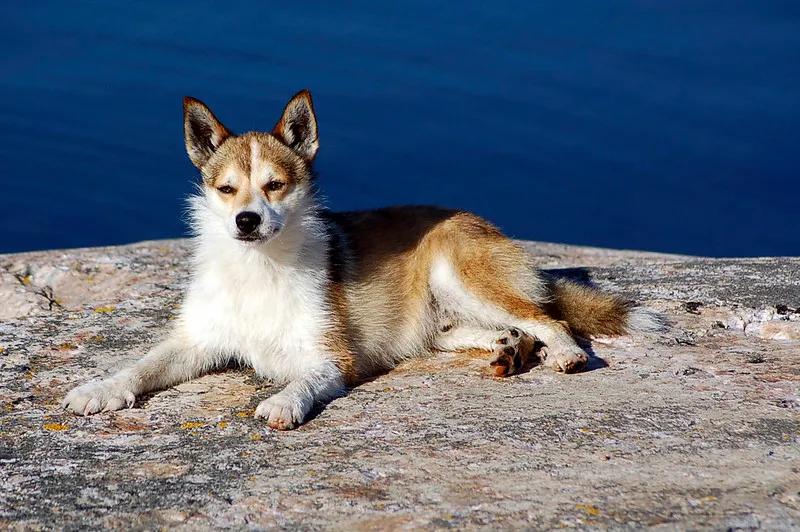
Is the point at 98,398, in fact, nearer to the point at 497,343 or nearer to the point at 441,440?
the point at 441,440

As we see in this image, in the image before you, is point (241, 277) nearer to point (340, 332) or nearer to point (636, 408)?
point (340, 332)

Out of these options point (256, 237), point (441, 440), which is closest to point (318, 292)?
point (256, 237)

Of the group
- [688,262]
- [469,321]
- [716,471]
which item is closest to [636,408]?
[716,471]

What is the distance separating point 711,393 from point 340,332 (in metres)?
1.95

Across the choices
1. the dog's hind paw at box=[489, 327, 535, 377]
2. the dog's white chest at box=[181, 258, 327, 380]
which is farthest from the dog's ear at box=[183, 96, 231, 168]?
the dog's hind paw at box=[489, 327, 535, 377]

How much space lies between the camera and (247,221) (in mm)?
5152

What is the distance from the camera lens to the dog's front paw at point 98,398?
16.1ft

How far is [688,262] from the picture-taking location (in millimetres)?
7902

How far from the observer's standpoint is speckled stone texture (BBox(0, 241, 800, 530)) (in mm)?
3697

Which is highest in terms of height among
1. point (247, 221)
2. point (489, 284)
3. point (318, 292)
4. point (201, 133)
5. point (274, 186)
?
point (201, 133)

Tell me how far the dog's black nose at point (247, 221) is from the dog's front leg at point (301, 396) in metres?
0.80

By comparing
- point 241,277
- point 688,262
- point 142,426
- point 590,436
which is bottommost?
point 142,426

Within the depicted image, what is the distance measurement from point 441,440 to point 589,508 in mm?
924

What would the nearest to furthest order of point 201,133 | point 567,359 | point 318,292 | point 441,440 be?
point 441,440 → point 567,359 → point 318,292 → point 201,133
